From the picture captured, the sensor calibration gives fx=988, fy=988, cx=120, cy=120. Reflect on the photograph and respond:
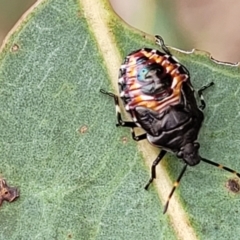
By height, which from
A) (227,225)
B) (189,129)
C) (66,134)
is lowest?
→ (227,225)

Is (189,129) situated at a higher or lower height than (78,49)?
→ lower

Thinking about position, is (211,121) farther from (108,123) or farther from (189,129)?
(108,123)

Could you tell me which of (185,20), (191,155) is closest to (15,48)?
(191,155)

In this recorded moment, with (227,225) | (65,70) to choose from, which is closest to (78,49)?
(65,70)

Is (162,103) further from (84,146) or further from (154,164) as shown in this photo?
(84,146)

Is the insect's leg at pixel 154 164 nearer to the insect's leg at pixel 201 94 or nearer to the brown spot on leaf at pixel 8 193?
the insect's leg at pixel 201 94

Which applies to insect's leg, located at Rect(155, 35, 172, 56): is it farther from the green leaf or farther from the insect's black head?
the insect's black head

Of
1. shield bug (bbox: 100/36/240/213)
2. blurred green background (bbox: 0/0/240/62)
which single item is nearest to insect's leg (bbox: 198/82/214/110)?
shield bug (bbox: 100/36/240/213)
